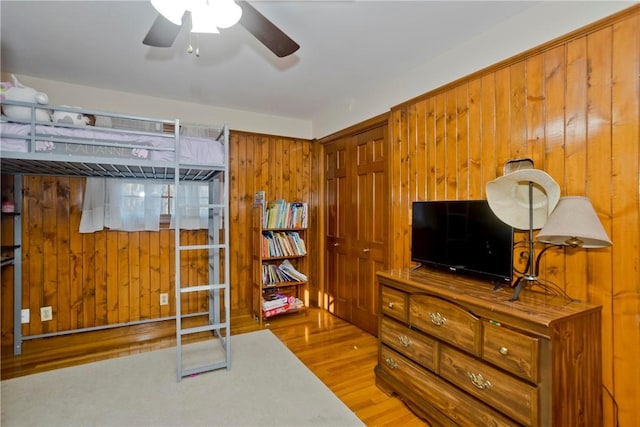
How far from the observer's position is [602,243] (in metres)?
1.53

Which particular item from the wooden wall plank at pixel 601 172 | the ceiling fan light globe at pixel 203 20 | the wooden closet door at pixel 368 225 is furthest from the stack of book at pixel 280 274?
the wooden wall plank at pixel 601 172

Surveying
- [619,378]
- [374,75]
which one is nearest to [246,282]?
[374,75]

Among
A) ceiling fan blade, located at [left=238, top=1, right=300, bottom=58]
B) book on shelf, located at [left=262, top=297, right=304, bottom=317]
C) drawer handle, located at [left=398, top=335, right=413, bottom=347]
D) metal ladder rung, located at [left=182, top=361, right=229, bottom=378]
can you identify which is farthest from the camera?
book on shelf, located at [left=262, top=297, right=304, bottom=317]

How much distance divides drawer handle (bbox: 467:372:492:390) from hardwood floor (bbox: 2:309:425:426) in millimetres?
528

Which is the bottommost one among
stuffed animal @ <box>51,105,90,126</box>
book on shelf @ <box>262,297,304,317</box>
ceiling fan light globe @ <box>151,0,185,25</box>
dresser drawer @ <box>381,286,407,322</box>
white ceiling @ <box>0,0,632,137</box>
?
book on shelf @ <box>262,297,304,317</box>

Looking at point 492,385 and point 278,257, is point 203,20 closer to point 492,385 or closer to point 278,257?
point 492,385

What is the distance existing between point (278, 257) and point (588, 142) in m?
2.92

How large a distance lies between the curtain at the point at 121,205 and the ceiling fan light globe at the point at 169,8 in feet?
7.58

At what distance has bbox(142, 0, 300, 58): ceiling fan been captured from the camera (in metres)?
1.48

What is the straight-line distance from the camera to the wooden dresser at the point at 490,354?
135 centimetres

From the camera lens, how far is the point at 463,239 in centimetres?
208

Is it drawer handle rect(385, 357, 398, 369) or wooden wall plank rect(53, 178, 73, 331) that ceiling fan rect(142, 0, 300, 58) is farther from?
wooden wall plank rect(53, 178, 73, 331)

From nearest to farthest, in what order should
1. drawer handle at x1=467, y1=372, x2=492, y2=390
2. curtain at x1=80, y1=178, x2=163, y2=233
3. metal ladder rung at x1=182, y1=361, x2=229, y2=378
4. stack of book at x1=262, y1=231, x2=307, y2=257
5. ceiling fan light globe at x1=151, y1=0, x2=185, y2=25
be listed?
1. ceiling fan light globe at x1=151, y1=0, x2=185, y2=25
2. drawer handle at x1=467, y1=372, x2=492, y2=390
3. metal ladder rung at x1=182, y1=361, x2=229, y2=378
4. curtain at x1=80, y1=178, x2=163, y2=233
5. stack of book at x1=262, y1=231, x2=307, y2=257

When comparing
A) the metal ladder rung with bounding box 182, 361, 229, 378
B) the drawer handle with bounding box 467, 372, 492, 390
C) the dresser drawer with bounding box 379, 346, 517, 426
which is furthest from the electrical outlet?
the drawer handle with bounding box 467, 372, 492, 390
